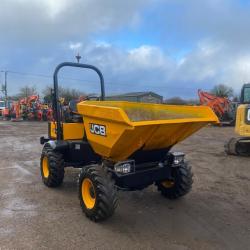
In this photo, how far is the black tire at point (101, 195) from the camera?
498cm

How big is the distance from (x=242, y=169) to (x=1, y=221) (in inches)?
235

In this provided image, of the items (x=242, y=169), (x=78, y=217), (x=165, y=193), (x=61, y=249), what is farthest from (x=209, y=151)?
(x=61, y=249)

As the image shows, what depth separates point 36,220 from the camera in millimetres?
5238

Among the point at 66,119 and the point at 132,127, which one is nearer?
the point at 132,127

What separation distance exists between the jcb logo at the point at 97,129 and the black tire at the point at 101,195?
1.59 ft

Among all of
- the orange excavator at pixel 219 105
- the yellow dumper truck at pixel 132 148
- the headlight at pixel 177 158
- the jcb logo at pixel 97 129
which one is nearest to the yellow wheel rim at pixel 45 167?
the yellow dumper truck at pixel 132 148

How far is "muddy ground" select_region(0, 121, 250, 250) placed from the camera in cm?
452

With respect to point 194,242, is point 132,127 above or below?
above

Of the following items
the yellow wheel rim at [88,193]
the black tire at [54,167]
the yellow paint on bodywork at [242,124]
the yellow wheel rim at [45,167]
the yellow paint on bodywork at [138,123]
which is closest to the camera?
the yellow paint on bodywork at [138,123]

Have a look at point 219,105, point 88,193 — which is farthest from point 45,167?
point 219,105

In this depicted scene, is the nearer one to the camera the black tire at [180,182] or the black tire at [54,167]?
the black tire at [180,182]

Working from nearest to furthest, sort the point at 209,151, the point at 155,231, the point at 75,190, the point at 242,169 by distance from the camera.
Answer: the point at 155,231 → the point at 75,190 → the point at 242,169 → the point at 209,151

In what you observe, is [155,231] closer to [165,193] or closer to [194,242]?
[194,242]

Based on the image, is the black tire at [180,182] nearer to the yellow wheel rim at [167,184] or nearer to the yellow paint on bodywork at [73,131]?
the yellow wheel rim at [167,184]
